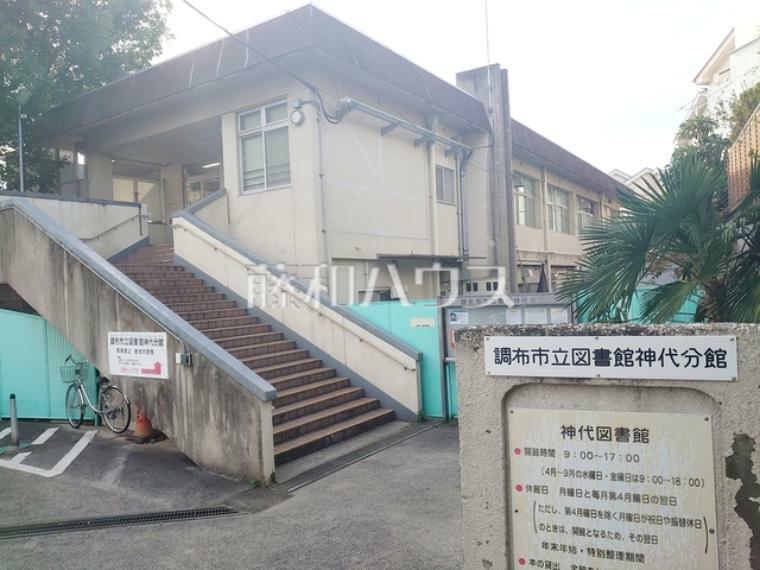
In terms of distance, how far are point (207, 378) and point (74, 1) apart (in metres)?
14.0

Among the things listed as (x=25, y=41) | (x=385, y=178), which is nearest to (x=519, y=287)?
(x=385, y=178)

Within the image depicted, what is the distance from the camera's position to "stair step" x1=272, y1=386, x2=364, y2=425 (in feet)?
25.3

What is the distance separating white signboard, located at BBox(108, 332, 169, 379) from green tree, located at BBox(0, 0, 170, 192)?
35.7 ft

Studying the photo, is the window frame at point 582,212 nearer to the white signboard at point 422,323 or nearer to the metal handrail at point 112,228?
the white signboard at point 422,323

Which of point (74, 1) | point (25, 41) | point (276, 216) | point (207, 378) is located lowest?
point (207, 378)

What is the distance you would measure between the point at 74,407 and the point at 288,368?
3.33 metres

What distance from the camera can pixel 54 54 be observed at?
16125mm

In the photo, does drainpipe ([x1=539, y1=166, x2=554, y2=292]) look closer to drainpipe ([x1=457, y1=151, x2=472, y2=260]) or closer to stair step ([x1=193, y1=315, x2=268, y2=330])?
drainpipe ([x1=457, y1=151, x2=472, y2=260])

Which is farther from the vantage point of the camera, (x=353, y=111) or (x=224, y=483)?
(x=353, y=111)

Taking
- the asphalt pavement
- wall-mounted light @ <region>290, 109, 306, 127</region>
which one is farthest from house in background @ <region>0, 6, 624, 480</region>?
the asphalt pavement

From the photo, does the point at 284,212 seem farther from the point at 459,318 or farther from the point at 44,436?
the point at 44,436

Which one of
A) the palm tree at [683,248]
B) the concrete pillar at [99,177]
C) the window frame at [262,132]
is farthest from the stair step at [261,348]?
the concrete pillar at [99,177]

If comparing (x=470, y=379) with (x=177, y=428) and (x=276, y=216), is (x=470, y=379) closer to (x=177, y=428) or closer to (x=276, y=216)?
(x=177, y=428)

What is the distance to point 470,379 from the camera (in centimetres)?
285
